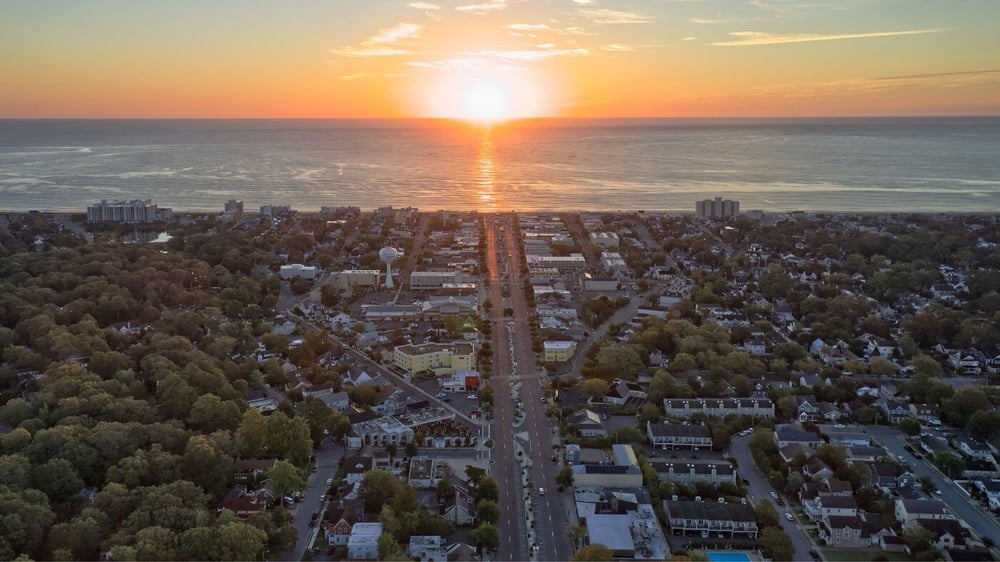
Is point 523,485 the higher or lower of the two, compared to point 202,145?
lower

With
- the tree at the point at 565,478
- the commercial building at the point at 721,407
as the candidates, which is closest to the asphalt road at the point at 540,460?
the tree at the point at 565,478

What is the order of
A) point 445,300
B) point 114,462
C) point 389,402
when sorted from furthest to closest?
point 445,300
point 389,402
point 114,462

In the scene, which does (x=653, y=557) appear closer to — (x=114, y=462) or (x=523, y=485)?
(x=523, y=485)

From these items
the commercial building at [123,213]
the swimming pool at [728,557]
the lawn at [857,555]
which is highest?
the commercial building at [123,213]

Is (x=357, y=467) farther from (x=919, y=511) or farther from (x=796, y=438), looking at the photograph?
(x=919, y=511)

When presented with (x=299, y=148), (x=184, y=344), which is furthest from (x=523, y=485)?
(x=299, y=148)

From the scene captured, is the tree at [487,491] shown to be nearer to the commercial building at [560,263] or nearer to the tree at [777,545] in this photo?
the tree at [777,545]

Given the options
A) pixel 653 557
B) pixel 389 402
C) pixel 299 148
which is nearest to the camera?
pixel 653 557
